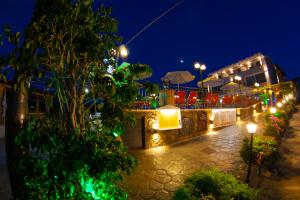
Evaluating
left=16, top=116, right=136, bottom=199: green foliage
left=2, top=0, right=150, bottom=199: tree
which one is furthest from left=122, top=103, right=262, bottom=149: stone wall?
left=16, top=116, right=136, bottom=199: green foliage

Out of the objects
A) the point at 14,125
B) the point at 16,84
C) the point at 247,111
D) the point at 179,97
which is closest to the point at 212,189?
the point at 14,125

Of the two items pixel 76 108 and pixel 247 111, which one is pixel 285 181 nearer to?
pixel 76 108

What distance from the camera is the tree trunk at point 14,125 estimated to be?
2.91 metres

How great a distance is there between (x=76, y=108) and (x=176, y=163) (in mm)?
8422

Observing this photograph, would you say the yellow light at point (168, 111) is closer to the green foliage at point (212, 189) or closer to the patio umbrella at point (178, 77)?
the patio umbrella at point (178, 77)

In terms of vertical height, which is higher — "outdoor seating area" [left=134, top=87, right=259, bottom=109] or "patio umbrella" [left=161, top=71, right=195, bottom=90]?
"patio umbrella" [left=161, top=71, right=195, bottom=90]

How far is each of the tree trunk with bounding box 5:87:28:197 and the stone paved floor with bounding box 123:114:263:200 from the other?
4.95 meters

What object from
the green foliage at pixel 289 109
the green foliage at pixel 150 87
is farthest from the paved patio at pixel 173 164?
the green foliage at pixel 289 109

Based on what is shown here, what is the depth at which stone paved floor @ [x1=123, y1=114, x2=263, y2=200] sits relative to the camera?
25.6ft

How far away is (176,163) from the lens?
421 inches

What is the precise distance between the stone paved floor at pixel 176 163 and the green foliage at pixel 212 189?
2.31 meters

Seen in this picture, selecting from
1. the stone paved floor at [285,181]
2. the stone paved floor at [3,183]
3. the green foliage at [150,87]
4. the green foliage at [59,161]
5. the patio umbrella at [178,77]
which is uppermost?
the patio umbrella at [178,77]

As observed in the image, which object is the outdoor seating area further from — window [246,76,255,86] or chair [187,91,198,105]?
window [246,76,255,86]

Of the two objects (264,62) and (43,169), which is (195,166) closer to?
(43,169)
